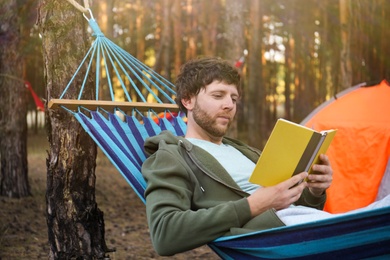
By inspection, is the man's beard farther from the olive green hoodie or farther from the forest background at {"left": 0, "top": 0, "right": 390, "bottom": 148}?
the forest background at {"left": 0, "top": 0, "right": 390, "bottom": 148}

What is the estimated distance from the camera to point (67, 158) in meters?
2.57

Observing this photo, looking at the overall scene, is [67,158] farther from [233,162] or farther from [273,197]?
[273,197]

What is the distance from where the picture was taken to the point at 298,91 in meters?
13.3

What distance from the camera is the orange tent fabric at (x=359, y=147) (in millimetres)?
3793

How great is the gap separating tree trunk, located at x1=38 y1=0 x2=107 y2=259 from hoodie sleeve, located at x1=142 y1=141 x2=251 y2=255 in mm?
858

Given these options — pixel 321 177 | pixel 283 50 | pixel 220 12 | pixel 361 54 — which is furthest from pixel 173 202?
pixel 283 50

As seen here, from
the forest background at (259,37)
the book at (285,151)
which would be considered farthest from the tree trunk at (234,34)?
the book at (285,151)

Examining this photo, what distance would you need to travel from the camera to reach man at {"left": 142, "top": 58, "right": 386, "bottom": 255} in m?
1.71

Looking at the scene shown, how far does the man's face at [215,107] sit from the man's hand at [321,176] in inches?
13.8

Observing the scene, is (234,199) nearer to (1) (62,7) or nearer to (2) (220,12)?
(1) (62,7)

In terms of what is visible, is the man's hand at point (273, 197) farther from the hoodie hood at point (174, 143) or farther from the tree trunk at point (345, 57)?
the tree trunk at point (345, 57)

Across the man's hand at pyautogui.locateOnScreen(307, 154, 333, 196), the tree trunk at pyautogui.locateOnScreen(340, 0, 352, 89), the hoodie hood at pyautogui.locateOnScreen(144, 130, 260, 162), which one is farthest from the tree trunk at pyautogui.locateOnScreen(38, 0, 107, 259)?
the tree trunk at pyautogui.locateOnScreen(340, 0, 352, 89)

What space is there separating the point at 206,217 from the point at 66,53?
127cm

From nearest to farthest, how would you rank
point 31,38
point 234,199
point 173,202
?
point 173,202
point 234,199
point 31,38
